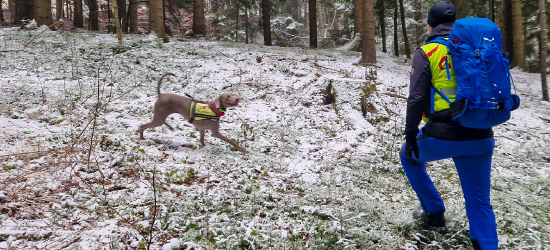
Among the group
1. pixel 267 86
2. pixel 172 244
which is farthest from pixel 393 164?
pixel 267 86

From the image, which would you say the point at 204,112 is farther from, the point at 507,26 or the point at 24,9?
the point at 24,9

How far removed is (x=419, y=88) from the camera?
9.90 ft

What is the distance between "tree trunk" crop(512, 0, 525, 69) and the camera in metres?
13.7

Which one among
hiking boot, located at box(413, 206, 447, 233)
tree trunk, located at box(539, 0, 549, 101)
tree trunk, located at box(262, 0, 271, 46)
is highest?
tree trunk, located at box(262, 0, 271, 46)

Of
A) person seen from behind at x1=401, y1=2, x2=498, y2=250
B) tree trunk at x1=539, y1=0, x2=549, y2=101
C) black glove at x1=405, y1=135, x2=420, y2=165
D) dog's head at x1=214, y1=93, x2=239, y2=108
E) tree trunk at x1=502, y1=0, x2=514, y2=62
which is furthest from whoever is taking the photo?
tree trunk at x1=502, y1=0, x2=514, y2=62

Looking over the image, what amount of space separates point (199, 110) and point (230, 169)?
1.35m

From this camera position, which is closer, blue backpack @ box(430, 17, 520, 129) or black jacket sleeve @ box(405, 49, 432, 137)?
blue backpack @ box(430, 17, 520, 129)

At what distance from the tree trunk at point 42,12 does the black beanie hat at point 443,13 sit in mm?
15569

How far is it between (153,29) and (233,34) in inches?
502

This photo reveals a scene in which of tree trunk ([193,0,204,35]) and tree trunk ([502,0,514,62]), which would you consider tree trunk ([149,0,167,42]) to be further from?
tree trunk ([502,0,514,62])

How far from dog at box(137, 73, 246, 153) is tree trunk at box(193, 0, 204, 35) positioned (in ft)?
39.2

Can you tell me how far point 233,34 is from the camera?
84.6 ft

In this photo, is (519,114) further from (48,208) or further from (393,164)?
(48,208)

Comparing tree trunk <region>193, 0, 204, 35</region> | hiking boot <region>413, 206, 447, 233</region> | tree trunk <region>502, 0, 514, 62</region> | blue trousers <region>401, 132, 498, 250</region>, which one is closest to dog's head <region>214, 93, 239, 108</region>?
blue trousers <region>401, 132, 498, 250</region>
